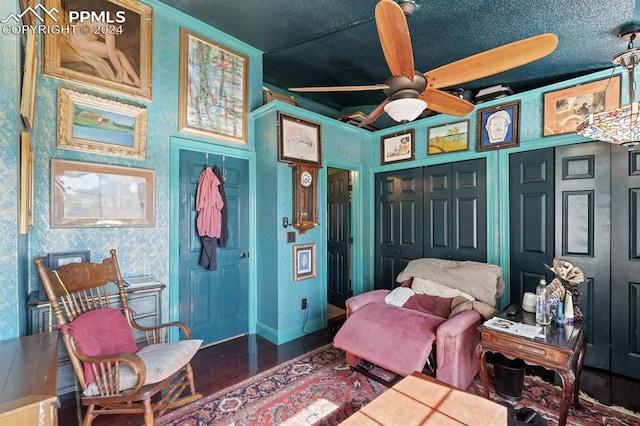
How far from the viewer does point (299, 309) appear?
132 inches

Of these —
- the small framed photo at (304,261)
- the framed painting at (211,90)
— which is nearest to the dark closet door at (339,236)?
the small framed photo at (304,261)

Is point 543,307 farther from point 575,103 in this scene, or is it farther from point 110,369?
point 110,369

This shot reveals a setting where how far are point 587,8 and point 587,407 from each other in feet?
9.75

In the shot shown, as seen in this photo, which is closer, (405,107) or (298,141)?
(405,107)

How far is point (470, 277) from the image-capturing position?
262 centimetres

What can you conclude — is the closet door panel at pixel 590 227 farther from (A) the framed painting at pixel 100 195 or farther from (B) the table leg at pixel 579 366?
(A) the framed painting at pixel 100 195

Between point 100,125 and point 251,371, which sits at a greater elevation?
point 100,125

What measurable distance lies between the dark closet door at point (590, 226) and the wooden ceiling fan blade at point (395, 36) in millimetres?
2078

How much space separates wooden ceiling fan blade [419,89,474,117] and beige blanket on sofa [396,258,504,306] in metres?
1.43

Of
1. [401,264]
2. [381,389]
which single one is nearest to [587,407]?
[381,389]

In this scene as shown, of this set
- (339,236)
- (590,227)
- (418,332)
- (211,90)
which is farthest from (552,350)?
(211,90)

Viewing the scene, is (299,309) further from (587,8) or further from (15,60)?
(587,8)

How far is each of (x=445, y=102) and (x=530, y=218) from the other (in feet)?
5.62

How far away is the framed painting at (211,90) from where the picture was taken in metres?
2.96
